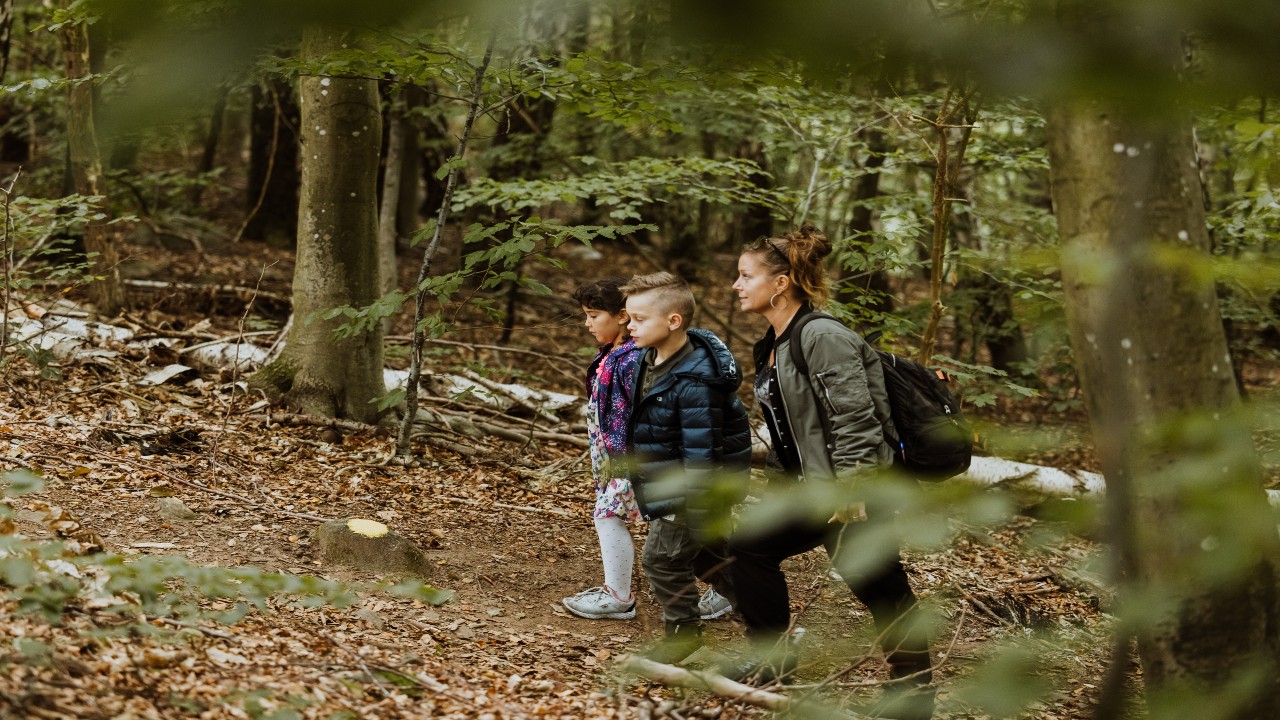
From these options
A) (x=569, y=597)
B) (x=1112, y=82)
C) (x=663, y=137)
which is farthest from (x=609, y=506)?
(x=663, y=137)

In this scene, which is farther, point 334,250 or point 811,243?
point 334,250

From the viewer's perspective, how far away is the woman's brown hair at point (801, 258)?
385 cm

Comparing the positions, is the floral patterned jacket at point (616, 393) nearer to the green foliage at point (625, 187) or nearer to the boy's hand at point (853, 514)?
the boy's hand at point (853, 514)

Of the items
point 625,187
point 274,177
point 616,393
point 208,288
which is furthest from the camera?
point 274,177

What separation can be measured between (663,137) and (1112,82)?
13.1 meters

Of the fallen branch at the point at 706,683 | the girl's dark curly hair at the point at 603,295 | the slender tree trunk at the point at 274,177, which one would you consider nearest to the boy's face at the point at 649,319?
the girl's dark curly hair at the point at 603,295

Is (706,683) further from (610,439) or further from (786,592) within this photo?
(610,439)

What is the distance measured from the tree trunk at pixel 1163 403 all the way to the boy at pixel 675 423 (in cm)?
216

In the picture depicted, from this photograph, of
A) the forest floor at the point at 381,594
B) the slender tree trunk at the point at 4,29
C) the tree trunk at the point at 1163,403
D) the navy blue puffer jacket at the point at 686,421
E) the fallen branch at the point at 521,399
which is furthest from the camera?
the fallen branch at the point at 521,399

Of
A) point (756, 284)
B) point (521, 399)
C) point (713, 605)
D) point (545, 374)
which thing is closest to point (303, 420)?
point (521, 399)

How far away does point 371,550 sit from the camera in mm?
4996

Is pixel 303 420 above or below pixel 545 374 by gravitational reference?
above

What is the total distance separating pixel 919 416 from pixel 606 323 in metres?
1.77

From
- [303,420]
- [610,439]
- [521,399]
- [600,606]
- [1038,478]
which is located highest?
[610,439]
